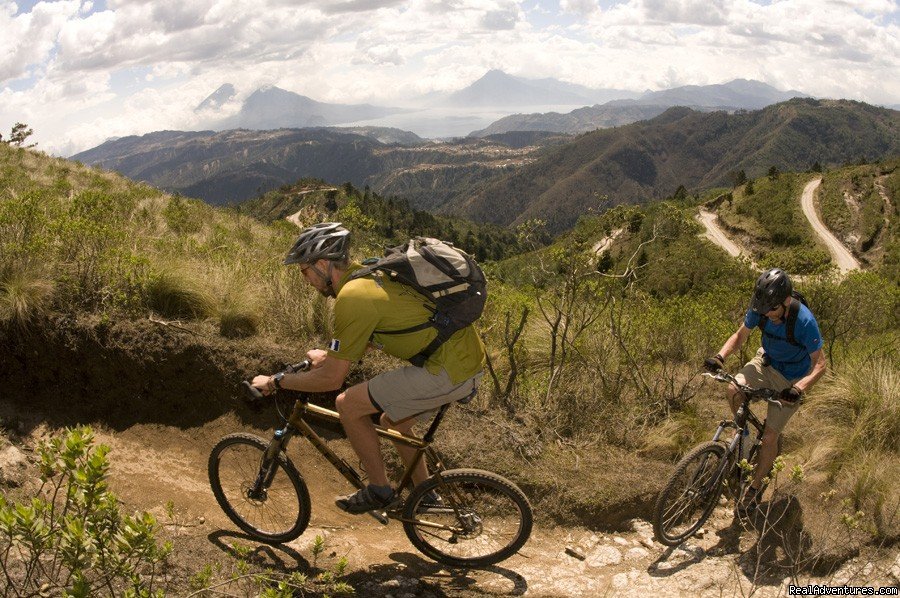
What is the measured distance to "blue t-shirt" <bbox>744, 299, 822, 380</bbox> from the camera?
497 cm

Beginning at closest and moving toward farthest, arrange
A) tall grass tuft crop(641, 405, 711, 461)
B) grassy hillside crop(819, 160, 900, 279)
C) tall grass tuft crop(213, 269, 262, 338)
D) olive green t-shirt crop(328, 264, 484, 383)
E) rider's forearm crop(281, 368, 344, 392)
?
olive green t-shirt crop(328, 264, 484, 383) → rider's forearm crop(281, 368, 344, 392) → tall grass tuft crop(641, 405, 711, 461) → tall grass tuft crop(213, 269, 262, 338) → grassy hillside crop(819, 160, 900, 279)

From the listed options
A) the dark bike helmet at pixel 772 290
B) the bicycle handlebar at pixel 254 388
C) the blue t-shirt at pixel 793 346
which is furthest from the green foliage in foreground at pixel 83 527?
the blue t-shirt at pixel 793 346

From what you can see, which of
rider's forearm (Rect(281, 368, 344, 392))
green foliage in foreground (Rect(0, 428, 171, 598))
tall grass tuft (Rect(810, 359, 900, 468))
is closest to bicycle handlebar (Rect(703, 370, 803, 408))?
tall grass tuft (Rect(810, 359, 900, 468))

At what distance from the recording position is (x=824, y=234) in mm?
70875

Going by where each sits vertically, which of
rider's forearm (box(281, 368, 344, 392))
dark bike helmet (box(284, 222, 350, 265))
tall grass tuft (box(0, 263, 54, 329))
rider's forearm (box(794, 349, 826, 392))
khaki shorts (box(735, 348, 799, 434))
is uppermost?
dark bike helmet (box(284, 222, 350, 265))

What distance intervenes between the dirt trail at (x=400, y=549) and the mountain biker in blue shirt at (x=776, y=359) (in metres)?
0.69

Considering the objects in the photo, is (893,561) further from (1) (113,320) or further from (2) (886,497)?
(1) (113,320)

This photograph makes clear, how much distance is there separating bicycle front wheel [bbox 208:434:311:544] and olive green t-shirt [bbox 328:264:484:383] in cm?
146

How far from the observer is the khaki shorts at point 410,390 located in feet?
13.3

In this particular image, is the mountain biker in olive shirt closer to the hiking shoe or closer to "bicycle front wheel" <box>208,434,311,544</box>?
the hiking shoe

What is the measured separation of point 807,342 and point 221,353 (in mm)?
5733

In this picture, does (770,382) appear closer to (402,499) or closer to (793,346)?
(793,346)

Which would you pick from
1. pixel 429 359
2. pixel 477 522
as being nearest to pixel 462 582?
pixel 477 522

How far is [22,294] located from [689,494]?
7.02m
